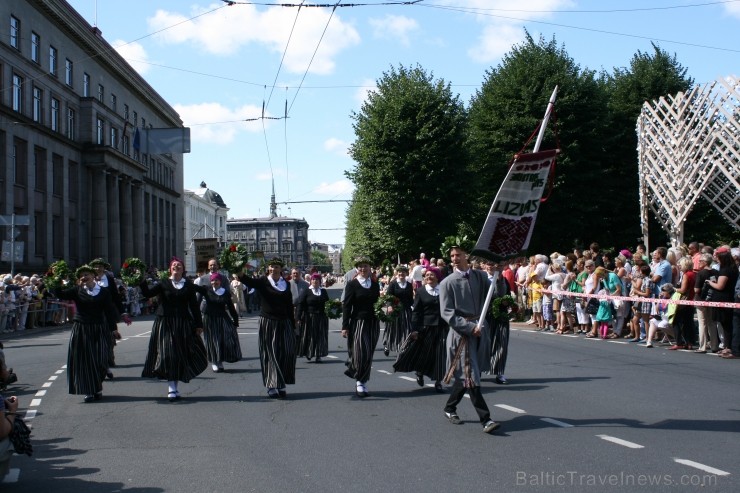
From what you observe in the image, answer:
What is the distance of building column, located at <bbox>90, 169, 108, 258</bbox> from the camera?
52.0 meters

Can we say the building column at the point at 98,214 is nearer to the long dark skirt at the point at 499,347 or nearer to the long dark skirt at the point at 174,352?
the long dark skirt at the point at 174,352

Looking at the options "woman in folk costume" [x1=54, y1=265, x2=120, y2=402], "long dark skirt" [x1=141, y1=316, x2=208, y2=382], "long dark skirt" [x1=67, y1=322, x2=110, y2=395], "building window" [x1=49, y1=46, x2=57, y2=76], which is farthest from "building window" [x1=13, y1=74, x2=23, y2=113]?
"long dark skirt" [x1=141, y1=316, x2=208, y2=382]

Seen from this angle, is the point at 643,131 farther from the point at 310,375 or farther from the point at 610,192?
the point at 310,375

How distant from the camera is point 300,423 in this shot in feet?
29.8

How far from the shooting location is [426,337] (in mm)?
11672

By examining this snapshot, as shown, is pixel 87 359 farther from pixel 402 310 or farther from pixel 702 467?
pixel 702 467

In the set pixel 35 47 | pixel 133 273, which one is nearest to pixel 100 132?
pixel 35 47

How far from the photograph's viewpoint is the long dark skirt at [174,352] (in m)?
11.1

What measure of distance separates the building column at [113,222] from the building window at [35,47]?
41.2 feet

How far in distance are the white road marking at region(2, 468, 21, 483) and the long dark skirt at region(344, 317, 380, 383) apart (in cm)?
485

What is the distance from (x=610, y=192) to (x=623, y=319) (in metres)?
21.2

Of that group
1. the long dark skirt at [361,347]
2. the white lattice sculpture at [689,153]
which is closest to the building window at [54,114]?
the white lattice sculpture at [689,153]

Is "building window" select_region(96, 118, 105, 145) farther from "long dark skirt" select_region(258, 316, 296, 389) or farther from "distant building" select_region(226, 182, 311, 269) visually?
"distant building" select_region(226, 182, 311, 269)

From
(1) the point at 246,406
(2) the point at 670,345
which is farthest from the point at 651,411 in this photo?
(2) the point at 670,345
